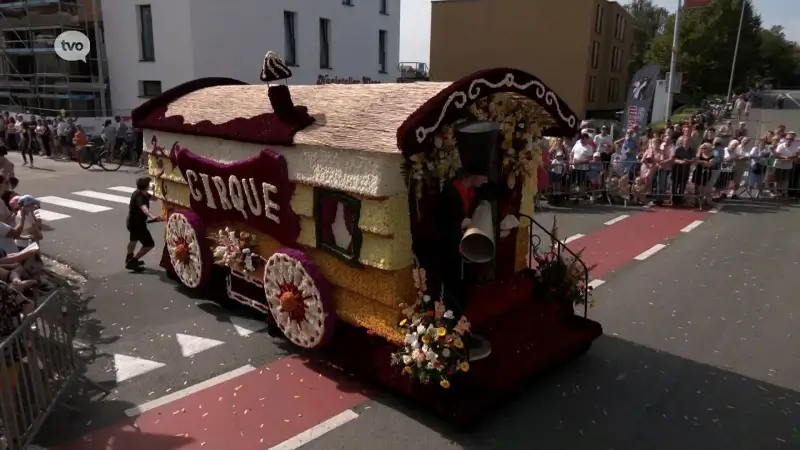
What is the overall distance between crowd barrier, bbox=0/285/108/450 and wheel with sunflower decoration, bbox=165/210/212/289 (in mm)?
1986

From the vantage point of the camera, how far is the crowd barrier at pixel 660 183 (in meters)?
13.5

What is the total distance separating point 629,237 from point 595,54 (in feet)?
79.7

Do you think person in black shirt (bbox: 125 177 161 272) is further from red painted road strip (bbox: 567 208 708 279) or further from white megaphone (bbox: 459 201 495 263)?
red painted road strip (bbox: 567 208 708 279)

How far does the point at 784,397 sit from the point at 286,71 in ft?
19.1

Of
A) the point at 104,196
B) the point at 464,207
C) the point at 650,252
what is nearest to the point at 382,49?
the point at 104,196

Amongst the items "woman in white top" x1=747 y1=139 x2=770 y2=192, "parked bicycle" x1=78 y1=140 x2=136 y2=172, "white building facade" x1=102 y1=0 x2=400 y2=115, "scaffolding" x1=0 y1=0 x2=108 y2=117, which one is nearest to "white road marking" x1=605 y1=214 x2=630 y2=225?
"woman in white top" x1=747 y1=139 x2=770 y2=192

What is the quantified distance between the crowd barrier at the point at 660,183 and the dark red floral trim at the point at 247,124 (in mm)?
8684

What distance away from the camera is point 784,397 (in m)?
5.47

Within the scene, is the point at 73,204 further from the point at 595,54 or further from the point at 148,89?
the point at 595,54

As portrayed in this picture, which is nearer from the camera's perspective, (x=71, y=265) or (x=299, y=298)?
(x=299, y=298)

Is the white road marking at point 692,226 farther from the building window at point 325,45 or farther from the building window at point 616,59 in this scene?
the building window at point 616,59

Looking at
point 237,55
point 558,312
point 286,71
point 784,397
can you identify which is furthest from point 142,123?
point 237,55

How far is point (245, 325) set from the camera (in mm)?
7117

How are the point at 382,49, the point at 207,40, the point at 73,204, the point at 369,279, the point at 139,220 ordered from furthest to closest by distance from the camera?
the point at 382,49
the point at 207,40
the point at 73,204
the point at 139,220
the point at 369,279
